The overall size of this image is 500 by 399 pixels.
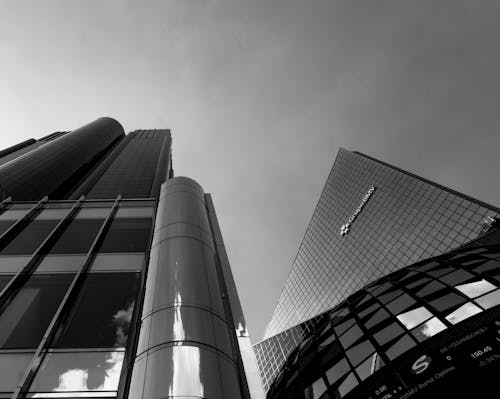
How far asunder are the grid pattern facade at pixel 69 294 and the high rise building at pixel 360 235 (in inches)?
1954

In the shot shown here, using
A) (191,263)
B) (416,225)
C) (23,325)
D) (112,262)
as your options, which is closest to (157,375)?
(191,263)

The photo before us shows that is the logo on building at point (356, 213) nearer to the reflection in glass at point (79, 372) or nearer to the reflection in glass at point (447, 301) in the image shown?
the reflection in glass at point (447, 301)

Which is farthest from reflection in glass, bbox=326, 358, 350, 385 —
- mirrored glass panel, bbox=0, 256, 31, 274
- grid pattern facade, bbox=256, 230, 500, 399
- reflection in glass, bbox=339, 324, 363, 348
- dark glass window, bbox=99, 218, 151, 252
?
mirrored glass panel, bbox=0, 256, 31, 274

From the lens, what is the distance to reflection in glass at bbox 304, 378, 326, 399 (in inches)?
955

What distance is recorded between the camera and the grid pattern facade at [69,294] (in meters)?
7.29

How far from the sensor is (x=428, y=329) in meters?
22.5

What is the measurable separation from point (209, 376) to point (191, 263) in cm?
350

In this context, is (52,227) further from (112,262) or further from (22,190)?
(22,190)

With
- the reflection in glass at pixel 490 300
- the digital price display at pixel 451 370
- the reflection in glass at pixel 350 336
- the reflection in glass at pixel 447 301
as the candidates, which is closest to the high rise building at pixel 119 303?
the digital price display at pixel 451 370

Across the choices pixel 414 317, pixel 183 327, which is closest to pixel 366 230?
pixel 414 317

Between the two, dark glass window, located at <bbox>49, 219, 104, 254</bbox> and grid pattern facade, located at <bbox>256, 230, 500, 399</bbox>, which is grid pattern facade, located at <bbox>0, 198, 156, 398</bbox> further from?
grid pattern facade, located at <bbox>256, 230, 500, 399</bbox>

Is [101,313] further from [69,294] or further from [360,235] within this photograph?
[360,235]

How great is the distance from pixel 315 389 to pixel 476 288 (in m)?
14.7

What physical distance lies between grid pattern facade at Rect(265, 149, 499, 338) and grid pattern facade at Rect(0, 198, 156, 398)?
78639 mm
